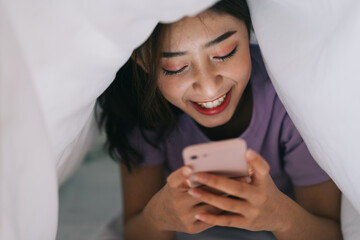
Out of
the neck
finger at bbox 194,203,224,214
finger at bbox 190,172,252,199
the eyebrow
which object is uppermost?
the eyebrow

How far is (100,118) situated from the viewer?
1.06 metres

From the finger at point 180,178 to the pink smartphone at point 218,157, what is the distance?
10 mm

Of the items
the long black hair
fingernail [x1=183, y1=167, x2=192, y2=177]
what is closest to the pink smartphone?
fingernail [x1=183, y1=167, x2=192, y2=177]

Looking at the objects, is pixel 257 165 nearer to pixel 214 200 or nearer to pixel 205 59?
pixel 214 200

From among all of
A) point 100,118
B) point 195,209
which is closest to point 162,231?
point 195,209

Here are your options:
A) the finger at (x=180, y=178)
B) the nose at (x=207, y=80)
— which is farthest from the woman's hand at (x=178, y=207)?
the nose at (x=207, y=80)

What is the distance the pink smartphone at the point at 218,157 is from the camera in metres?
0.62

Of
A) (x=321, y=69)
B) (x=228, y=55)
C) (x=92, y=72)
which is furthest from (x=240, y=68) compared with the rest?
(x=92, y=72)

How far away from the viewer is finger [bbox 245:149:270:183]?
0.63 m

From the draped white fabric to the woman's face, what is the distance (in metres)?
0.06

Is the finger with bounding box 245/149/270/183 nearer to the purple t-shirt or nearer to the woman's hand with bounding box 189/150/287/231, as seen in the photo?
the woman's hand with bounding box 189/150/287/231

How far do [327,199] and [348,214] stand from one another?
83 millimetres

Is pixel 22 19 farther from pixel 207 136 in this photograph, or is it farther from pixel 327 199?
pixel 327 199

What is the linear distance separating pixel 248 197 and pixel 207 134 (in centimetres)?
36
